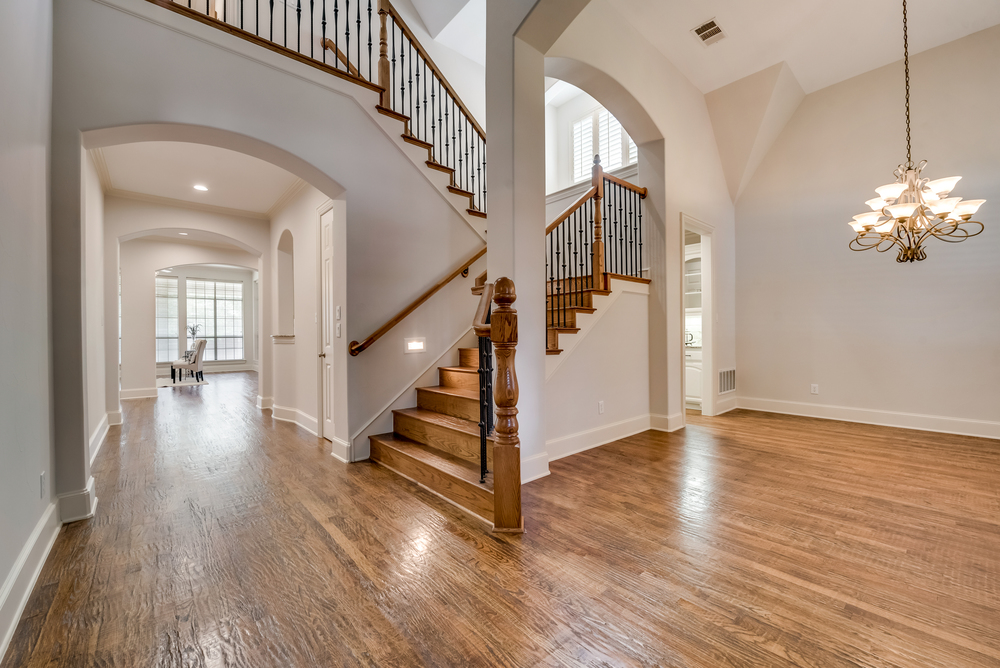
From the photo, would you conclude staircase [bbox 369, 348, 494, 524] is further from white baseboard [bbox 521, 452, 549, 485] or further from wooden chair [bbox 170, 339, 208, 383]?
wooden chair [bbox 170, 339, 208, 383]

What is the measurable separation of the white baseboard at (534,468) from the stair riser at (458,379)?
797mm

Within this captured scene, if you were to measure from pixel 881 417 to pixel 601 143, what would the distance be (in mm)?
5032

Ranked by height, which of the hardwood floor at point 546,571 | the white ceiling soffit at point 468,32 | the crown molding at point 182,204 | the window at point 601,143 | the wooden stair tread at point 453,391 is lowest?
the hardwood floor at point 546,571

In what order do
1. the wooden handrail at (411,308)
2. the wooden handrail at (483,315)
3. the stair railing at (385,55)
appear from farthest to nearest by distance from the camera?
the stair railing at (385,55) → the wooden handrail at (411,308) → the wooden handrail at (483,315)

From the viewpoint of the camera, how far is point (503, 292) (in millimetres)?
2246

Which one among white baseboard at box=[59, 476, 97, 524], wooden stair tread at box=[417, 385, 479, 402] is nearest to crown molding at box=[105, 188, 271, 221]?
wooden stair tread at box=[417, 385, 479, 402]

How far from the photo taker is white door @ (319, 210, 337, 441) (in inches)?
168

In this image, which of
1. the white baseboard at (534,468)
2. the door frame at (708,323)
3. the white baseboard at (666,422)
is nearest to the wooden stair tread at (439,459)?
the white baseboard at (534,468)

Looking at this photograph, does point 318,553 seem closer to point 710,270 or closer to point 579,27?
point 579,27

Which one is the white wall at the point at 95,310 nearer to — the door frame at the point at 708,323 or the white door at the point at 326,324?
the white door at the point at 326,324

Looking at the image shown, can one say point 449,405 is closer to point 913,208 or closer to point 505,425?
point 505,425

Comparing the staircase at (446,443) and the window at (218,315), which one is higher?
the window at (218,315)

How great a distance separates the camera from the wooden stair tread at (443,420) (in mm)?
2953

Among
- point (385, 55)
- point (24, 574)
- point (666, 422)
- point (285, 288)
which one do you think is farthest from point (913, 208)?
point (285, 288)
